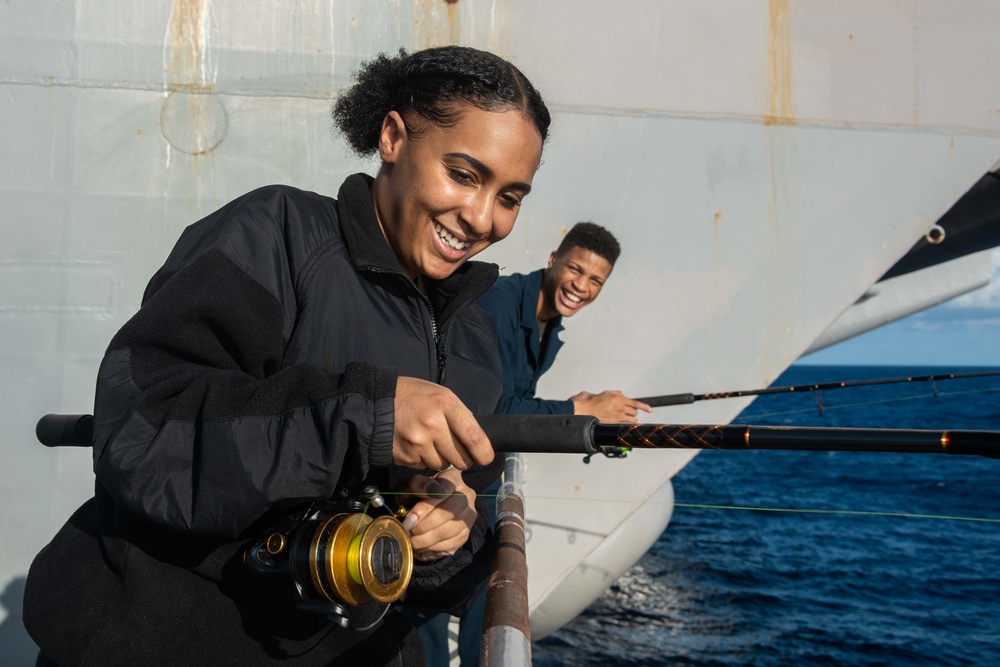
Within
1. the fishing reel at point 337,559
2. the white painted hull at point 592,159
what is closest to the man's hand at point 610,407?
the white painted hull at point 592,159

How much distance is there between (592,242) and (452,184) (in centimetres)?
211

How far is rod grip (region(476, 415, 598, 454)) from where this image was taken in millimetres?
1491

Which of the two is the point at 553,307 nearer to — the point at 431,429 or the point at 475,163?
the point at 475,163

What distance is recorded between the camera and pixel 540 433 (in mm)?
1506

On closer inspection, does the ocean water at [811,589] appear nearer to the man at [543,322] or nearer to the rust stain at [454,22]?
the man at [543,322]

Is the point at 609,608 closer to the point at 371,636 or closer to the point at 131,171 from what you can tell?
the point at 131,171

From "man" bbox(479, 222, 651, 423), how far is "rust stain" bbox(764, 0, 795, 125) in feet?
3.59

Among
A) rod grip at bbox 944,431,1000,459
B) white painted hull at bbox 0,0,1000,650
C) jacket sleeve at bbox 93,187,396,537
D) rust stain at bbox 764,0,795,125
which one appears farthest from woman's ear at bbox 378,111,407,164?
rust stain at bbox 764,0,795,125

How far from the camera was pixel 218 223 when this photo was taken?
1.53 m

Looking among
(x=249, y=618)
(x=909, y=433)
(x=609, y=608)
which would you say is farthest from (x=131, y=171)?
(x=609, y=608)

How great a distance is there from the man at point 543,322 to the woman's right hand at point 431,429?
6.43ft

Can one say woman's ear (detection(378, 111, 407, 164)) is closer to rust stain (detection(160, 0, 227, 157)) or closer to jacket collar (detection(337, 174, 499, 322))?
jacket collar (detection(337, 174, 499, 322))

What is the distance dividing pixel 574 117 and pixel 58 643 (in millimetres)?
3218

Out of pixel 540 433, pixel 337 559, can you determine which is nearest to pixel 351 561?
pixel 337 559
